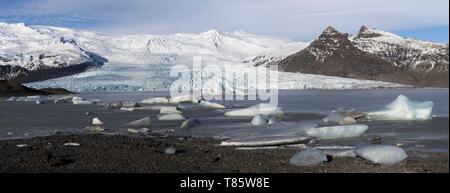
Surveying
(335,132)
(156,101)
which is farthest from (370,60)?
(335,132)

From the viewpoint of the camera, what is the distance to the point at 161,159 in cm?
1161

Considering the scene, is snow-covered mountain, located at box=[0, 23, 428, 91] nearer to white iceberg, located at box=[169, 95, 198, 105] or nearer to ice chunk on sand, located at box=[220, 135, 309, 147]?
white iceberg, located at box=[169, 95, 198, 105]

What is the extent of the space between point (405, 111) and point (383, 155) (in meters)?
12.3

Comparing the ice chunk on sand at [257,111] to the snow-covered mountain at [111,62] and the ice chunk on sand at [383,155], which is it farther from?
the snow-covered mountain at [111,62]

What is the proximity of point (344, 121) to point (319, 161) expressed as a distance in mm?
9998

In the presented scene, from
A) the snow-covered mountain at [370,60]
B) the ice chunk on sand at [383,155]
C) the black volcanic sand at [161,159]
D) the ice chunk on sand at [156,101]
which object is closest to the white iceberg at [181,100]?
the ice chunk on sand at [156,101]

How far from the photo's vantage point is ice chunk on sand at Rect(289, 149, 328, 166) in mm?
10344

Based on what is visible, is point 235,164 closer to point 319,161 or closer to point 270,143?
point 319,161

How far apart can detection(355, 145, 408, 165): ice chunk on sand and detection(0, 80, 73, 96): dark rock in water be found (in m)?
73.2

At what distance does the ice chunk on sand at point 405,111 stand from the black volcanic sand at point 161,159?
Answer: 9.42m

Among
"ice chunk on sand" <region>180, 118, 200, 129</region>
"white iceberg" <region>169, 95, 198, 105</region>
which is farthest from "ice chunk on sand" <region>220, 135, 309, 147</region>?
"white iceberg" <region>169, 95, 198, 105</region>

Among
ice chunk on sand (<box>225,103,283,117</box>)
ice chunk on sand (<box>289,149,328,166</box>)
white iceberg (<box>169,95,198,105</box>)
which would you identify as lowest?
white iceberg (<box>169,95,198,105</box>)
